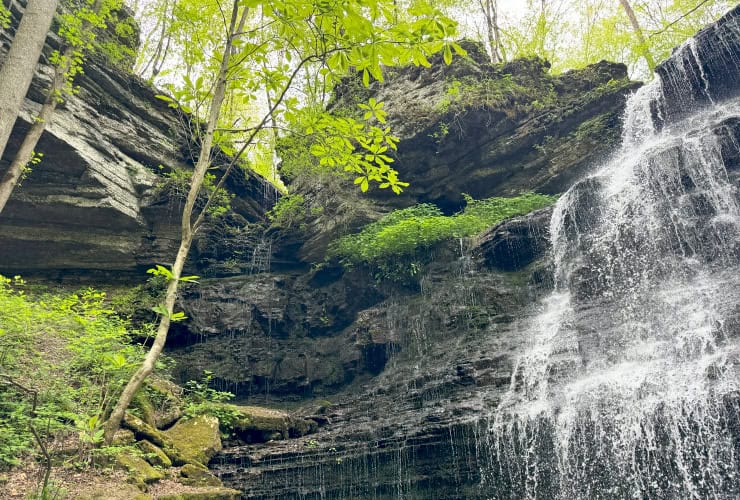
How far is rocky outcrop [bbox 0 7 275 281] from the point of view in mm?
11688

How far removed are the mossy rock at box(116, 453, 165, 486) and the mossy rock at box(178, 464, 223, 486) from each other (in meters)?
0.42

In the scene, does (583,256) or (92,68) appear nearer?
(583,256)

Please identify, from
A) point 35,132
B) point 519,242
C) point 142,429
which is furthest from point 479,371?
point 35,132

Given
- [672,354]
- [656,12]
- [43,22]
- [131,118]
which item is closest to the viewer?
[43,22]

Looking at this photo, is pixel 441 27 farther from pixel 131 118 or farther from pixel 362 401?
pixel 131 118

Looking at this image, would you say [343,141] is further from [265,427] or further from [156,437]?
[265,427]

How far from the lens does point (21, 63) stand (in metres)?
7.14

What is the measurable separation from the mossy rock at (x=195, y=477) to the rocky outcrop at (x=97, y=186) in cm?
745

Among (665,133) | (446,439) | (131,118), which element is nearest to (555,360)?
(446,439)

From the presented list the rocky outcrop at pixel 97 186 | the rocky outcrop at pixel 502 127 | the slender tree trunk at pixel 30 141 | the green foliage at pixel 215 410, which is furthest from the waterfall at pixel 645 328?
the rocky outcrop at pixel 97 186

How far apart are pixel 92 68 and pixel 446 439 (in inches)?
521

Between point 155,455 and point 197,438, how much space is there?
1698mm

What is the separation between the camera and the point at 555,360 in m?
9.52

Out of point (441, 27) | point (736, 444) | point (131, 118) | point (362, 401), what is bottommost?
point (736, 444)
